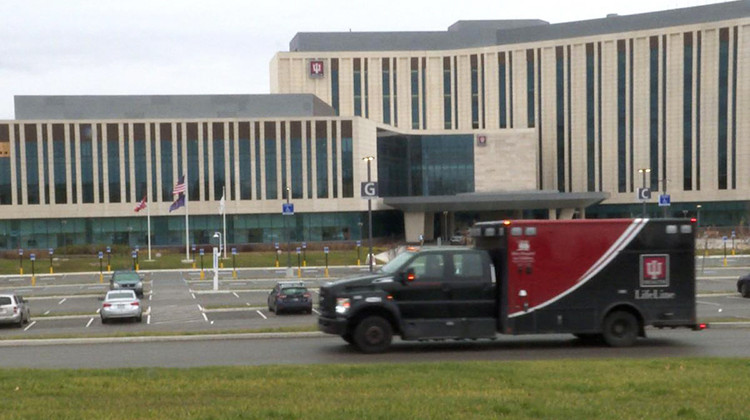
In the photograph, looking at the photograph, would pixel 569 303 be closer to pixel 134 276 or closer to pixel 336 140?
pixel 134 276

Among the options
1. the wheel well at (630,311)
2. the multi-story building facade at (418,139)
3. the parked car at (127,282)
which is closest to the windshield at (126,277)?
the parked car at (127,282)

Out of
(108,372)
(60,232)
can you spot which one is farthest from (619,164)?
(108,372)

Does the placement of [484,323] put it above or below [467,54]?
below

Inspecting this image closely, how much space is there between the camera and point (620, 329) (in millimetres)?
18188

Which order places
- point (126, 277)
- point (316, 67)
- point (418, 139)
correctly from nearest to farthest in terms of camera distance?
point (126, 277) < point (418, 139) < point (316, 67)

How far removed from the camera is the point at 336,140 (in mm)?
85625

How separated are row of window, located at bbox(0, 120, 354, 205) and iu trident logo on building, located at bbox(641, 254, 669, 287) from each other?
225ft

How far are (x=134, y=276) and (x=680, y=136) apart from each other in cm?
6943

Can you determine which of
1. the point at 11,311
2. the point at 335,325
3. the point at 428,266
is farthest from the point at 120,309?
the point at 428,266

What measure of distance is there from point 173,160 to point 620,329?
71.1 m

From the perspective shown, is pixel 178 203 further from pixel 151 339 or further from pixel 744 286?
pixel 151 339

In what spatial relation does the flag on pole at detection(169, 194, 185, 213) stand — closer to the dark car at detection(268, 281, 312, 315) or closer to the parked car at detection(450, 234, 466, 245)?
the parked car at detection(450, 234, 466, 245)

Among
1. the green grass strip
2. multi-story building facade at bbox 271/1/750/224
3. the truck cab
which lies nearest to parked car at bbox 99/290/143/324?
the truck cab

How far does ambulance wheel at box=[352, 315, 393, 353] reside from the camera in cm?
1758
